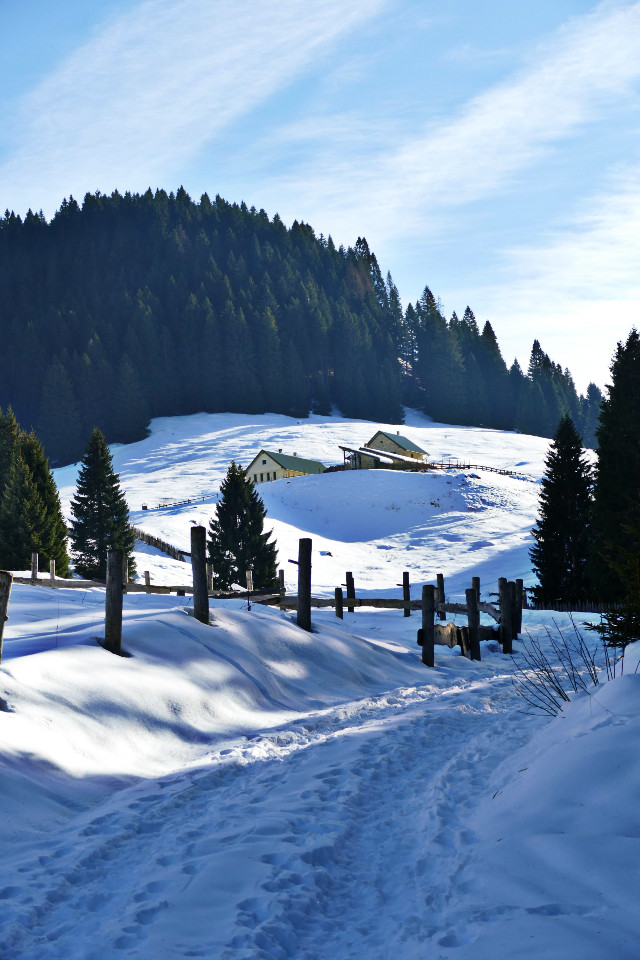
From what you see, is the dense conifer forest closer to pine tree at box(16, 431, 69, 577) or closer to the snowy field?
pine tree at box(16, 431, 69, 577)

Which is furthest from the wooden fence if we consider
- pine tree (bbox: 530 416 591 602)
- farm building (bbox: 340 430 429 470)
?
farm building (bbox: 340 430 429 470)

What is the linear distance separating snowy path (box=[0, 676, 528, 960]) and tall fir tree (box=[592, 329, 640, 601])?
19.6 metres

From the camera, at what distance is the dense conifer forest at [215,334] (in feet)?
387

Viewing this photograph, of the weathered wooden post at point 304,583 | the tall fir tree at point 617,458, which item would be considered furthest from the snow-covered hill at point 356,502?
Result: the weathered wooden post at point 304,583

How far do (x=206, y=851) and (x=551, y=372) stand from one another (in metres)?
161

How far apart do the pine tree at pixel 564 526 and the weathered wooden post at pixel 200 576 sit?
21598mm

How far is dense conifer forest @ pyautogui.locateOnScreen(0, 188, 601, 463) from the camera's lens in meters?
118

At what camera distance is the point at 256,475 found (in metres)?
78.1

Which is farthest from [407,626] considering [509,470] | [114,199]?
[114,199]

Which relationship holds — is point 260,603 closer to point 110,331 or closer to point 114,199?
point 110,331

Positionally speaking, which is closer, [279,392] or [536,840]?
[536,840]

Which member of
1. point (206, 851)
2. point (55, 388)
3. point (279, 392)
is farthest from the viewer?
point (279, 392)

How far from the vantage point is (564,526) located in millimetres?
30844

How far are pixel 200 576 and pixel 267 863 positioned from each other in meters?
7.22
